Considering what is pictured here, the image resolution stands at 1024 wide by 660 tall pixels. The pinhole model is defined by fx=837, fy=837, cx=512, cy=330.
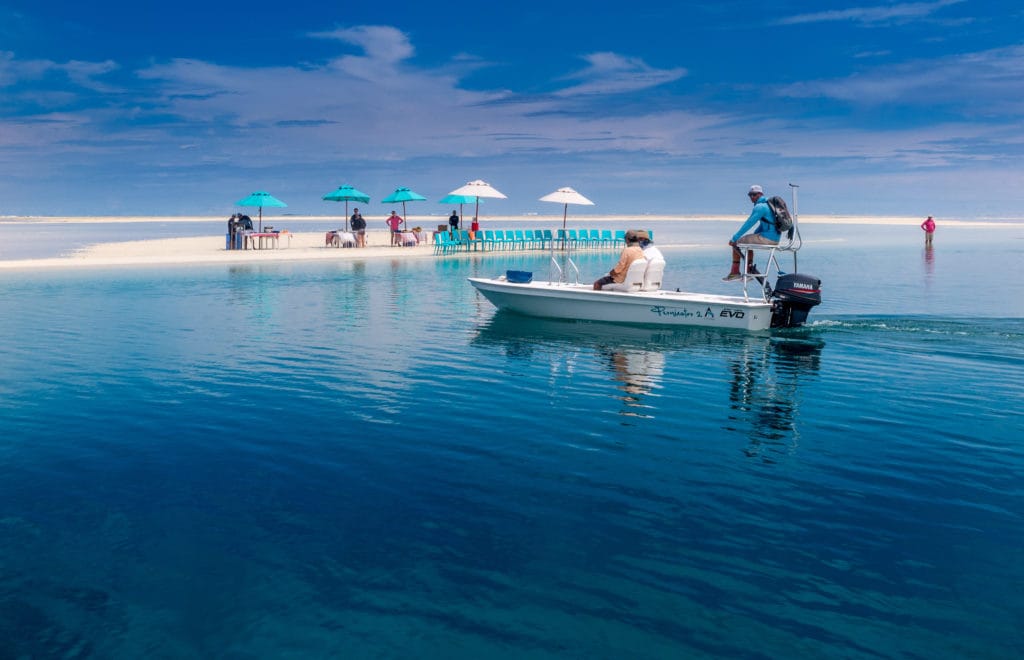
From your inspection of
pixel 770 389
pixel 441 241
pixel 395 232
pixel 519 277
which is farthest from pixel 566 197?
pixel 395 232

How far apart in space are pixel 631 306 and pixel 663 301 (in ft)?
2.59

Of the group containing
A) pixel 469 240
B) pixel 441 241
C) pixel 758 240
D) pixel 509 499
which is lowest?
pixel 509 499

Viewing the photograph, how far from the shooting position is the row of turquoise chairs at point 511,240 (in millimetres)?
46934

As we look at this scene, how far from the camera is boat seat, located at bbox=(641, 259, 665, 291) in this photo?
61.0 feet

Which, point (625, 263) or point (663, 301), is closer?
point (663, 301)

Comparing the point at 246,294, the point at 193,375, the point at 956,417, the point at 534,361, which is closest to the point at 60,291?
the point at 246,294

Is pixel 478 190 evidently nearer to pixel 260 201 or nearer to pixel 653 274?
pixel 260 201

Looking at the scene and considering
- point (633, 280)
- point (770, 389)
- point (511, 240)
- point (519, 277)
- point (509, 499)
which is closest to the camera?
point (509, 499)

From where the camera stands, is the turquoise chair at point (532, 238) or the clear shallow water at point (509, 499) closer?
the clear shallow water at point (509, 499)

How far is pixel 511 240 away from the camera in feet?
162

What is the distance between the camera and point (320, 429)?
10203 mm

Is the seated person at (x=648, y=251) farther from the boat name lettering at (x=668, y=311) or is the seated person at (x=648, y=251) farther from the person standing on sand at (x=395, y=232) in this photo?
the person standing on sand at (x=395, y=232)

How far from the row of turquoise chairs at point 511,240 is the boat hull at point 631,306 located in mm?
24754

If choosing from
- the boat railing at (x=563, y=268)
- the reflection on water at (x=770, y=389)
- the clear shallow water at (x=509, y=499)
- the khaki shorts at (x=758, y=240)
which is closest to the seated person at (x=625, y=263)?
the khaki shorts at (x=758, y=240)
